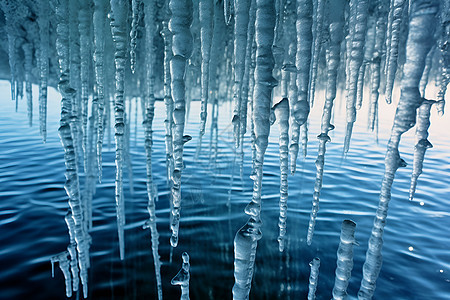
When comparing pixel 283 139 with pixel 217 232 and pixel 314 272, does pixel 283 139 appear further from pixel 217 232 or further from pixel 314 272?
pixel 217 232

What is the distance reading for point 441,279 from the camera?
3.94 m

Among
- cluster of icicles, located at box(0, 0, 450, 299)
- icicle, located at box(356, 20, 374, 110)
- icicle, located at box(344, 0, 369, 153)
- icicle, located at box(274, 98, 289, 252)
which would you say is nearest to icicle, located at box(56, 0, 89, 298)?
cluster of icicles, located at box(0, 0, 450, 299)

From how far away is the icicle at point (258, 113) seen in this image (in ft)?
6.18

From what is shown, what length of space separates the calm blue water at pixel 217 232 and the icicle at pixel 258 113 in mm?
1911

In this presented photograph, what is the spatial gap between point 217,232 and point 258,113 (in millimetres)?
3664

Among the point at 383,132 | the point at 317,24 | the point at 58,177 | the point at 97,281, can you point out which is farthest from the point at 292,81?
the point at 383,132

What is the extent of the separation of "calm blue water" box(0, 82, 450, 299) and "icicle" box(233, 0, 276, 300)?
1911mm

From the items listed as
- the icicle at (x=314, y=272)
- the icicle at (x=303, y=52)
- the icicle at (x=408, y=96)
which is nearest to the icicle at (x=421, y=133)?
the icicle at (x=303, y=52)

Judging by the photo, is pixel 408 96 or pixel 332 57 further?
pixel 332 57

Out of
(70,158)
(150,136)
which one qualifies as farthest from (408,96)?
(70,158)

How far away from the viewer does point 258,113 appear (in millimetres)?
2006

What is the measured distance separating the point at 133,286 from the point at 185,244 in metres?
1.22

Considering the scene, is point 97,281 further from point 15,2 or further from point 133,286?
point 15,2

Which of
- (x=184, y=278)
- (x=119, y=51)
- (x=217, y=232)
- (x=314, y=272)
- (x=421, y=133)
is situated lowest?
(x=217, y=232)
